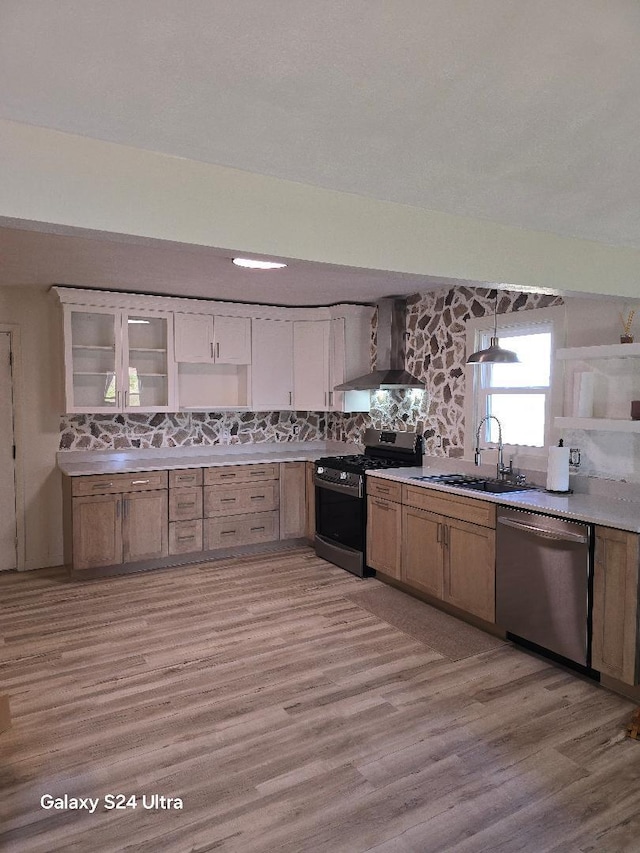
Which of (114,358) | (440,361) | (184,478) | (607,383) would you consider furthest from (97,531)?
(607,383)

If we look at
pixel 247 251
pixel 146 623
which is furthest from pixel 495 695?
pixel 247 251

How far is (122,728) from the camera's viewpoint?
264cm

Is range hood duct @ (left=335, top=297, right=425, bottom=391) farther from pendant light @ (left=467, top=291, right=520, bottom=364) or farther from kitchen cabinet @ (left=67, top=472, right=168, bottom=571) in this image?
kitchen cabinet @ (left=67, top=472, right=168, bottom=571)

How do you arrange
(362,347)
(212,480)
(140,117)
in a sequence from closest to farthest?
1. (140,117)
2. (212,480)
3. (362,347)

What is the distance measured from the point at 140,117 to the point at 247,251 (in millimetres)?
487

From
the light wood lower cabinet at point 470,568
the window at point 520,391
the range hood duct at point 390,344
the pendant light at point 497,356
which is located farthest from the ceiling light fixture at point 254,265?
the light wood lower cabinet at point 470,568

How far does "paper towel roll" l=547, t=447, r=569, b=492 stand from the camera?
3520mm

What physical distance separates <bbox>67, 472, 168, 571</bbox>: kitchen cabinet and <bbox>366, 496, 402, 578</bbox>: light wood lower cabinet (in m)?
1.76

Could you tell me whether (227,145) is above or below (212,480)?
above

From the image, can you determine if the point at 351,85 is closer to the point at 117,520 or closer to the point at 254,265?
the point at 254,265

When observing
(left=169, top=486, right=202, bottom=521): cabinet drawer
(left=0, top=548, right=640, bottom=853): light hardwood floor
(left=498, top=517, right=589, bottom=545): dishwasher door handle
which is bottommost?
(left=0, top=548, right=640, bottom=853): light hardwood floor

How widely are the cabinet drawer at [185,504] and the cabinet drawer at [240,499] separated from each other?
0.07 meters

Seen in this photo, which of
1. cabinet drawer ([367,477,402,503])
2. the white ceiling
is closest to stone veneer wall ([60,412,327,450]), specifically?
cabinet drawer ([367,477,402,503])

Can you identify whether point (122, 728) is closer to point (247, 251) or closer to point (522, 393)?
point (247, 251)
